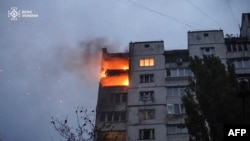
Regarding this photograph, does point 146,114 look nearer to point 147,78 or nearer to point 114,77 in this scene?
point 147,78

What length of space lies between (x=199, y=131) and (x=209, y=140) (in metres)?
0.95

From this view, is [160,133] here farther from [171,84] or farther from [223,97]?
[223,97]

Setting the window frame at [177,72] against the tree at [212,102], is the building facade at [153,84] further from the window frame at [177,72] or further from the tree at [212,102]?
the tree at [212,102]

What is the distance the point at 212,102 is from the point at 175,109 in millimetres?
20627

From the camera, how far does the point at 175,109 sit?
4209cm

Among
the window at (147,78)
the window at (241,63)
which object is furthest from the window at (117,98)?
the window at (241,63)

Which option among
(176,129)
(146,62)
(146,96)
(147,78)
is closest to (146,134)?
(176,129)

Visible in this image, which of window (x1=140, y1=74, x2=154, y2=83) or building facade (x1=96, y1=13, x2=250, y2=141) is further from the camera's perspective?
window (x1=140, y1=74, x2=154, y2=83)

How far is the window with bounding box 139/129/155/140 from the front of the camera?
134 ft

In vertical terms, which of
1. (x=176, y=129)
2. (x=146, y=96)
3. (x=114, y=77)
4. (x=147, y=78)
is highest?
(x=114, y=77)

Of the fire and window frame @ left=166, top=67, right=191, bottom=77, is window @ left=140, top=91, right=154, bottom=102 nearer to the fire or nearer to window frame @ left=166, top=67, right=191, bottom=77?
the fire

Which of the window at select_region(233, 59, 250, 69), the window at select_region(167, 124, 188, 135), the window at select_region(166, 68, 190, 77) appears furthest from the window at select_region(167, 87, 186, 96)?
the window at select_region(233, 59, 250, 69)

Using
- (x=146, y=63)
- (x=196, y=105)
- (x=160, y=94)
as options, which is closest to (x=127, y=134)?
(x=160, y=94)

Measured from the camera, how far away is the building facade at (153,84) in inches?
1625
